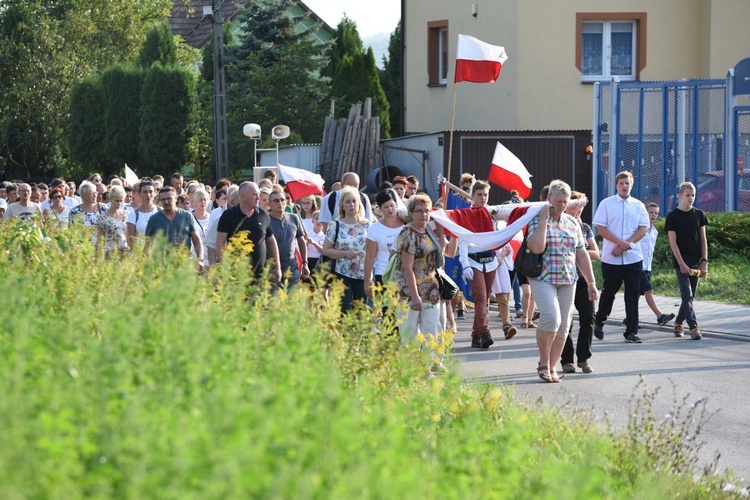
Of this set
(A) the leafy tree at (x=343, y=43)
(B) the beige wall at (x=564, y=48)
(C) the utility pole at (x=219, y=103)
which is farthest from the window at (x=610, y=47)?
(A) the leafy tree at (x=343, y=43)

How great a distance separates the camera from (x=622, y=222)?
13.9m

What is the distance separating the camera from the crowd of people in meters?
10.8

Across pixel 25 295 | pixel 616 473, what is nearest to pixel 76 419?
pixel 25 295

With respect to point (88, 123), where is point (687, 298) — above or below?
below

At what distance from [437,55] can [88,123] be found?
20.4 m

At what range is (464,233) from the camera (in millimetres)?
12094

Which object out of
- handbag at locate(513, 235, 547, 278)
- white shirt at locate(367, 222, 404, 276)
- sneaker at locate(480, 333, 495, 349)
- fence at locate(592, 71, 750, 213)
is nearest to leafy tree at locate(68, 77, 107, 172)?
fence at locate(592, 71, 750, 213)

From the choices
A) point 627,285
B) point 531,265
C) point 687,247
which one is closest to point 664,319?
point 687,247

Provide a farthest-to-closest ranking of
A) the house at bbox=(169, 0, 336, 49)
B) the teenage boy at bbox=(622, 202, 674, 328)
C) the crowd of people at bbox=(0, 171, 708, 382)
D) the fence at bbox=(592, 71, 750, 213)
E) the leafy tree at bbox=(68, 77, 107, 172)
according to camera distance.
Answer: the house at bbox=(169, 0, 336, 49) < the leafy tree at bbox=(68, 77, 107, 172) < the fence at bbox=(592, 71, 750, 213) < the teenage boy at bbox=(622, 202, 674, 328) < the crowd of people at bbox=(0, 171, 708, 382)

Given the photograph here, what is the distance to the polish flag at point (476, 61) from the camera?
2038 cm

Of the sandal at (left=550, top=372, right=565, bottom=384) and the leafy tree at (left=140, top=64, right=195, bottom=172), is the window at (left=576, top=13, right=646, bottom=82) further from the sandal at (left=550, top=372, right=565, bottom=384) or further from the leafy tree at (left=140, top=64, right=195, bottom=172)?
the sandal at (left=550, top=372, right=565, bottom=384)

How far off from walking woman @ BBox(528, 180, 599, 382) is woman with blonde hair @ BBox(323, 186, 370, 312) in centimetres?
182

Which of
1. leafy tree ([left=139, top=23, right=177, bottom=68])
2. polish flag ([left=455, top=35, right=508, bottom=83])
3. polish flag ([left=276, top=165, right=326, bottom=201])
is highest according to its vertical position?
leafy tree ([left=139, top=23, right=177, bottom=68])

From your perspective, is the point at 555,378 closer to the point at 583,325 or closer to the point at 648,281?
the point at 583,325
